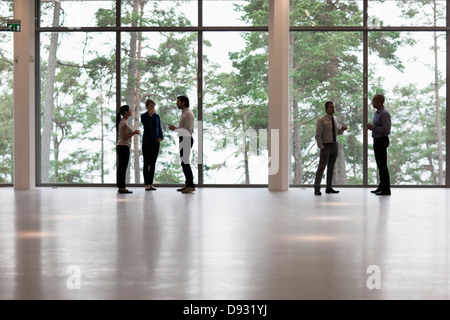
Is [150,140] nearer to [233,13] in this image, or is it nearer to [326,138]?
[326,138]

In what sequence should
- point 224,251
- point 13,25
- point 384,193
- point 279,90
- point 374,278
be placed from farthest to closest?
point 13,25, point 279,90, point 384,193, point 224,251, point 374,278

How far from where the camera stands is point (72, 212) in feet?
26.7

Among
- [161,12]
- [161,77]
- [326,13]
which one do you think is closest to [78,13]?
[161,12]

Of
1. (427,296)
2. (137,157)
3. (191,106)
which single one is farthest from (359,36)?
(427,296)

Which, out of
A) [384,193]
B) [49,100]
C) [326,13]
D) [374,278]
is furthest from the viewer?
[49,100]

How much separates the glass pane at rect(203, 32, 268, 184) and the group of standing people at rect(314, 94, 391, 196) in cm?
218

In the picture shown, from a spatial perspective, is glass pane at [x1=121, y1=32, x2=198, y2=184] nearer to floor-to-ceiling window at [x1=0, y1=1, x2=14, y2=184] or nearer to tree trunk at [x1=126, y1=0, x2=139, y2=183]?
tree trunk at [x1=126, y1=0, x2=139, y2=183]

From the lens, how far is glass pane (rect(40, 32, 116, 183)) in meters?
13.8

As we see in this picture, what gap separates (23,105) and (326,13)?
6027mm

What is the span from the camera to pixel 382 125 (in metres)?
11.0

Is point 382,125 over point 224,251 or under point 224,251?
over

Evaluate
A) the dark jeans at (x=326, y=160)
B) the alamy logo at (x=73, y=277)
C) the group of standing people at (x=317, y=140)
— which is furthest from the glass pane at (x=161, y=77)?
the alamy logo at (x=73, y=277)

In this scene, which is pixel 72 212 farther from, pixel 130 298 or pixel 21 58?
pixel 21 58

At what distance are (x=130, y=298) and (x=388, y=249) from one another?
2349mm
